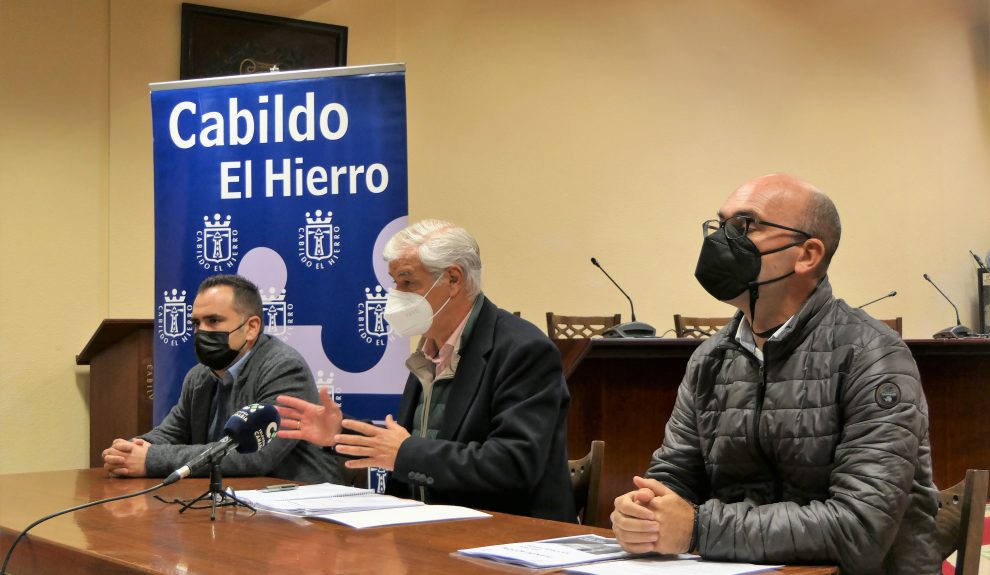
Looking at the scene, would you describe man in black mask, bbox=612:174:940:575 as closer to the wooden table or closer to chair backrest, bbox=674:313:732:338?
the wooden table

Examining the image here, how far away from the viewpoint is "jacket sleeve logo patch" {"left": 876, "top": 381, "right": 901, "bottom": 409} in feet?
5.63

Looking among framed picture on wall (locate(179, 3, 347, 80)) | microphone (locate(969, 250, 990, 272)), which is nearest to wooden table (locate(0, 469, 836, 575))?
framed picture on wall (locate(179, 3, 347, 80))

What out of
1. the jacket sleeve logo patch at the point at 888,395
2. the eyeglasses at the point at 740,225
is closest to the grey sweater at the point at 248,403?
the eyeglasses at the point at 740,225

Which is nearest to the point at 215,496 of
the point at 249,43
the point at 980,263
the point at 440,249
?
the point at 440,249

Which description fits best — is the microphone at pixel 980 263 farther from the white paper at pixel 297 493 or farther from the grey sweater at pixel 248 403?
the white paper at pixel 297 493

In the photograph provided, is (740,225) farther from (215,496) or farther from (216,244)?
(216,244)

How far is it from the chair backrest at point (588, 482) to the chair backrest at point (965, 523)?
0.86m

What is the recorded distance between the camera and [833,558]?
1637 millimetres

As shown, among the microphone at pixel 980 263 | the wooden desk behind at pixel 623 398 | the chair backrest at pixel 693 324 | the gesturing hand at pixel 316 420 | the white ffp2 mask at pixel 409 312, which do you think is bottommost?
the wooden desk behind at pixel 623 398

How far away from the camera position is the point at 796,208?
6.50 ft

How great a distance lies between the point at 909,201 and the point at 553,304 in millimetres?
3619

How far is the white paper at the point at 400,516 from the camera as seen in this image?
1980 mm

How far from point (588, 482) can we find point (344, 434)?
602mm

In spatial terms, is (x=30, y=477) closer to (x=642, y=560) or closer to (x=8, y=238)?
(x=642, y=560)
